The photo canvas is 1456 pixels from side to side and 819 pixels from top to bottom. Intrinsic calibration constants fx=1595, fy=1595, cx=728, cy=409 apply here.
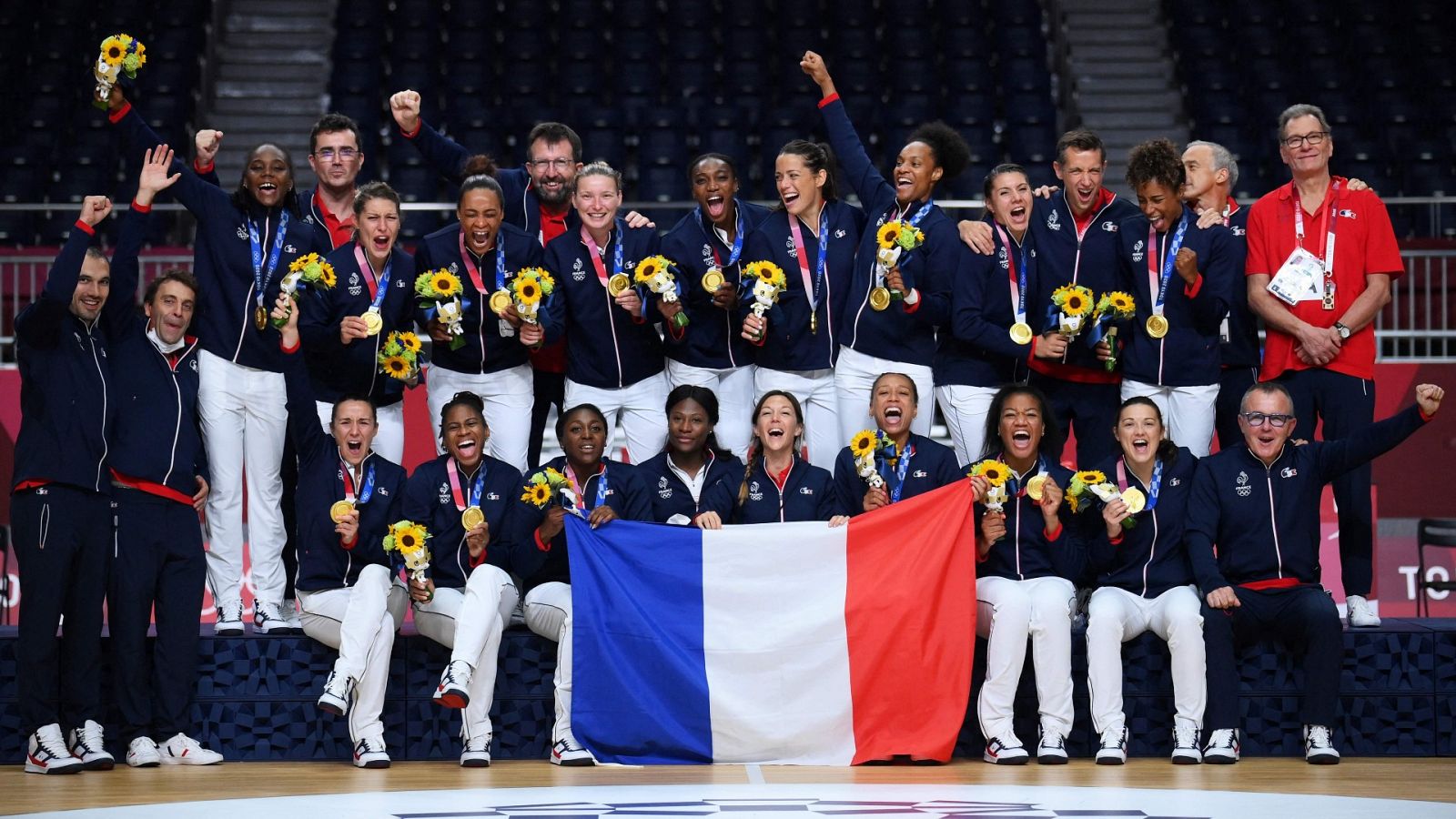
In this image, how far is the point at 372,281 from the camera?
7.26 m

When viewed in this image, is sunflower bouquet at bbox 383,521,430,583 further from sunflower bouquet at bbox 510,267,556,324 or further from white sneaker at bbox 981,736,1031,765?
white sneaker at bbox 981,736,1031,765

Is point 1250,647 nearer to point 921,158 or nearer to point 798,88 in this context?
point 921,158

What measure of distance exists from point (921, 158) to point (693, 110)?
24.5 ft

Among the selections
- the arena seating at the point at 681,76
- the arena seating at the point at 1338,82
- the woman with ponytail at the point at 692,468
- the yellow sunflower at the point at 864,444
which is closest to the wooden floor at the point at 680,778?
the woman with ponytail at the point at 692,468

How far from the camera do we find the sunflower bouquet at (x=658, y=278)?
7.05m

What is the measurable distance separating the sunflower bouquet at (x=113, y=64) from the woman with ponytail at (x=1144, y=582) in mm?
4650

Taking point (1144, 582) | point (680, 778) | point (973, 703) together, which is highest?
point (1144, 582)

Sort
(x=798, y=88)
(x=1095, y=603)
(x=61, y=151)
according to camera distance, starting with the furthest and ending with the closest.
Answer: (x=798, y=88), (x=61, y=151), (x=1095, y=603)

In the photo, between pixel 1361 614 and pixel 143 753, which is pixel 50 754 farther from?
pixel 1361 614

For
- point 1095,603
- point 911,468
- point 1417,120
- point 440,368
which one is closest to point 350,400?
point 440,368

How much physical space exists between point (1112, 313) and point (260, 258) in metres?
3.81

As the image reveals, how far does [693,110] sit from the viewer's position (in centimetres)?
1459

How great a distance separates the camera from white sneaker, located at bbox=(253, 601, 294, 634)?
702 cm

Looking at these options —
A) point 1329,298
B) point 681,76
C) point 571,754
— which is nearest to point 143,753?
point 571,754
